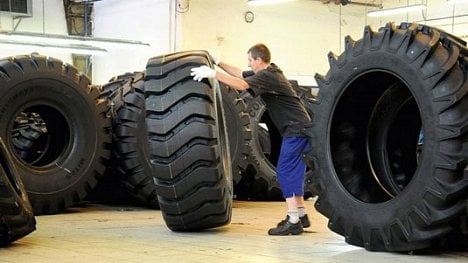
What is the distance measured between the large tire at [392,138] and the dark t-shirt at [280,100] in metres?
0.69

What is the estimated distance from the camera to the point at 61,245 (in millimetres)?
6156

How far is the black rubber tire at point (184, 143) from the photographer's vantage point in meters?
6.60

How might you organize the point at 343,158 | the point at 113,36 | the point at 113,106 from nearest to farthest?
the point at 343,158 < the point at 113,106 < the point at 113,36

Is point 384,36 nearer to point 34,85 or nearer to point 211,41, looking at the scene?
point 34,85

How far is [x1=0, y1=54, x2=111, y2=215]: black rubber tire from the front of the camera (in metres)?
8.66

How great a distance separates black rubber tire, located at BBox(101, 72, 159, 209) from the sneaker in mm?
2546

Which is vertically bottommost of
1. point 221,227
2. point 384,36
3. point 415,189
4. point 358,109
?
point 221,227

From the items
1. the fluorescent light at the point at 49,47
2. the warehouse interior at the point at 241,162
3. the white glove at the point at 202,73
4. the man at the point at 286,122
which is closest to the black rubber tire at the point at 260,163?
the warehouse interior at the point at 241,162

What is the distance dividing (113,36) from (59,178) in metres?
13.0

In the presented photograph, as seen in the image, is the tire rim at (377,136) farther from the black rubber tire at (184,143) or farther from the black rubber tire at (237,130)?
the black rubber tire at (237,130)

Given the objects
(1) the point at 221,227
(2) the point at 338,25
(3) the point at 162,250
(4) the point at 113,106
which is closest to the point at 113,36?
(2) the point at 338,25

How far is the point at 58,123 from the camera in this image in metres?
9.29

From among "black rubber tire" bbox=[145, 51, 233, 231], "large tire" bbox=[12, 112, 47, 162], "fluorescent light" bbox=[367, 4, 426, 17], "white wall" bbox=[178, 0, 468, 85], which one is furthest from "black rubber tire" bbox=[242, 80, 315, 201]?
"fluorescent light" bbox=[367, 4, 426, 17]

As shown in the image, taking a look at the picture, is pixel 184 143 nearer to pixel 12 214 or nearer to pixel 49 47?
pixel 12 214
